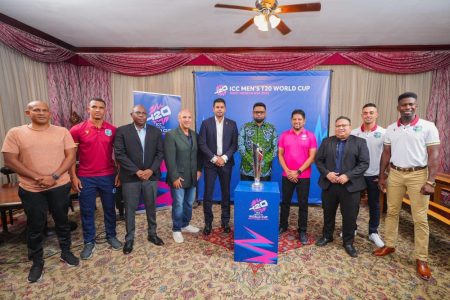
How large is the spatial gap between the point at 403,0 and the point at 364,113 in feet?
4.80

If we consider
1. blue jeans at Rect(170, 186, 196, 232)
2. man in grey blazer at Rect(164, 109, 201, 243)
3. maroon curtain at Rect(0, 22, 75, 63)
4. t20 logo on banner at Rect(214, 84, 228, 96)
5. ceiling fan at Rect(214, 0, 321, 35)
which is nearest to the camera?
ceiling fan at Rect(214, 0, 321, 35)

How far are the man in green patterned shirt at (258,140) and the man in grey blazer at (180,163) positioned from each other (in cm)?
63

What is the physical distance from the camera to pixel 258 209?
2350 millimetres

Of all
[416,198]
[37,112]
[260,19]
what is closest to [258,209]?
[416,198]

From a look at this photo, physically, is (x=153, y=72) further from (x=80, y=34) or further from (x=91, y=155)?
(x=91, y=155)

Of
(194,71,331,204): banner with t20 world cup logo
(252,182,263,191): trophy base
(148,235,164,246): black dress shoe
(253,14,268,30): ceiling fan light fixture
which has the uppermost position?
(253,14,268,30): ceiling fan light fixture

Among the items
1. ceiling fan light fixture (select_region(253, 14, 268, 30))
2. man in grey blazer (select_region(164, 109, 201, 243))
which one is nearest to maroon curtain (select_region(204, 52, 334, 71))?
ceiling fan light fixture (select_region(253, 14, 268, 30))

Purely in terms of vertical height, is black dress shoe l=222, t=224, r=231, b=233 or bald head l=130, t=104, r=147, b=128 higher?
bald head l=130, t=104, r=147, b=128

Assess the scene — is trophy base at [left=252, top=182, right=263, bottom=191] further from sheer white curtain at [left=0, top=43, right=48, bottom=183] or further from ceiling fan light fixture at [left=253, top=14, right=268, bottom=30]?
sheer white curtain at [left=0, top=43, right=48, bottom=183]

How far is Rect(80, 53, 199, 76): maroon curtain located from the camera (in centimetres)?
469

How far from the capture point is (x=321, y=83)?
388cm

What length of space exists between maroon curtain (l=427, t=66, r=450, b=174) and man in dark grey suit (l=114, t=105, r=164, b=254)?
5383 millimetres

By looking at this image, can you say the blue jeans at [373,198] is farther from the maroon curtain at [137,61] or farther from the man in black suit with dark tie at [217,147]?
the maroon curtain at [137,61]

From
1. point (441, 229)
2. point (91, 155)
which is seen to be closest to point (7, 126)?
point (91, 155)
